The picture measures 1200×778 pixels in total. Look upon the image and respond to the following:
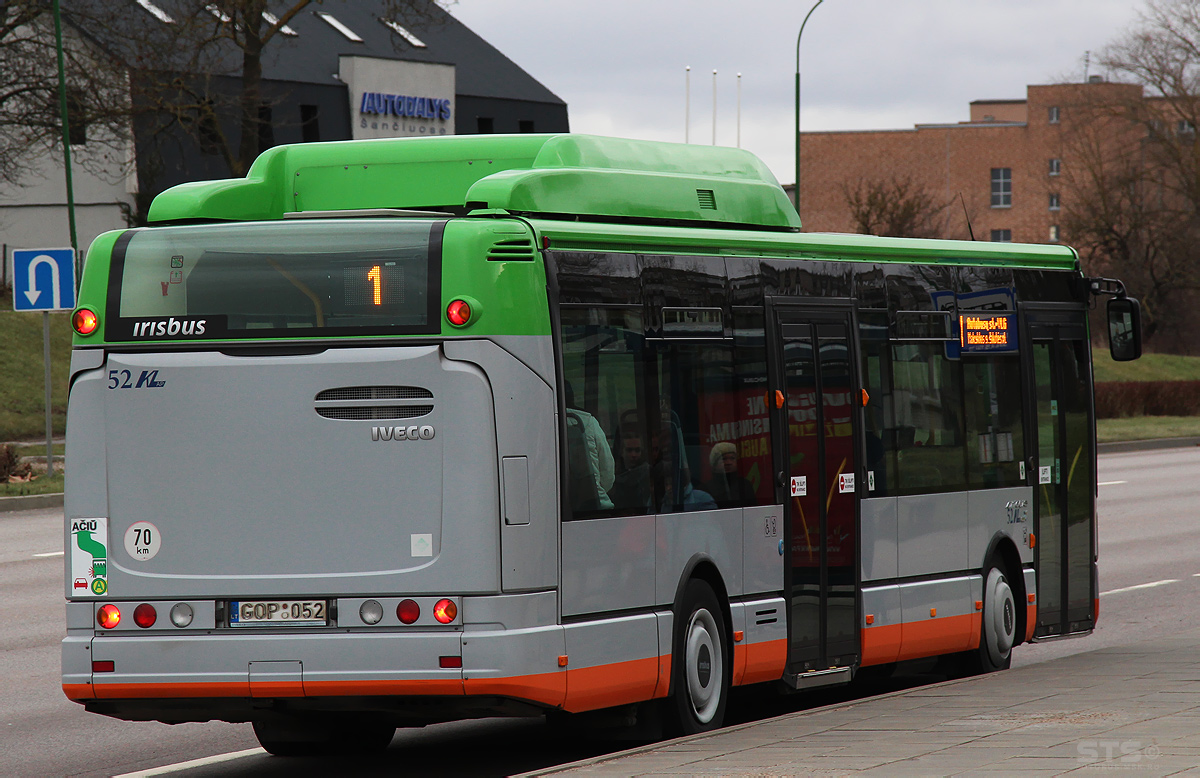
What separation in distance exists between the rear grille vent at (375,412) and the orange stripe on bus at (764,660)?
2.54m

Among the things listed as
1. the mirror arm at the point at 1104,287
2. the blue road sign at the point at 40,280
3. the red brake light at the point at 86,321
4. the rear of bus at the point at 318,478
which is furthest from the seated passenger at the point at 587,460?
the blue road sign at the point at 40,280

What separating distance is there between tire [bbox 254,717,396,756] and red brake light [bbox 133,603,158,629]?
1.05 meters

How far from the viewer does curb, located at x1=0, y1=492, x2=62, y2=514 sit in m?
23.1

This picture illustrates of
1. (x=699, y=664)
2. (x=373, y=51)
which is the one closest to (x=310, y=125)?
(x=373, y=51)

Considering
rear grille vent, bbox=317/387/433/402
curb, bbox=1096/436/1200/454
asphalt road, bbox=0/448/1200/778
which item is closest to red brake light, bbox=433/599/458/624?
rear grille vent, bbox=317/387/433/402

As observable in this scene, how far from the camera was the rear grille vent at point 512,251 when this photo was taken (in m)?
7.63

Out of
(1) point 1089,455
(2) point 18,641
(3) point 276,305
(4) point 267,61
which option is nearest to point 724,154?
(3) point 276,305

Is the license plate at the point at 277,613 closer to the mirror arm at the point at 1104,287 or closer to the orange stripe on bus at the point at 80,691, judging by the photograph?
the orange stripe on bus at the point at 80,691

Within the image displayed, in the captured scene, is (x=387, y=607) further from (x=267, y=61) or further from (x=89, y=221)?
Result: (x=267, y=61)

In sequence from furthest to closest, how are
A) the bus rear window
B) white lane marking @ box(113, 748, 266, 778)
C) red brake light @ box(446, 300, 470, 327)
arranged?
white lane marking @ box(113, 748, 266, 778) < the bus rear window < red brake light @ box(446, 300, 470, 327)

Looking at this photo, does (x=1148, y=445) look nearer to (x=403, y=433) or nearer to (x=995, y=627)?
(x=995, y=627)

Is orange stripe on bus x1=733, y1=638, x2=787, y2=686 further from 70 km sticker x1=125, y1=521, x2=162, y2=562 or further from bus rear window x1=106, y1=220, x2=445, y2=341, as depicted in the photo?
70 km sticker x1=125, y1=521, x2=162, y2=562

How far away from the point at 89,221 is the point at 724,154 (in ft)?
154

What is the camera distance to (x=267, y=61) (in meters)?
58.8
